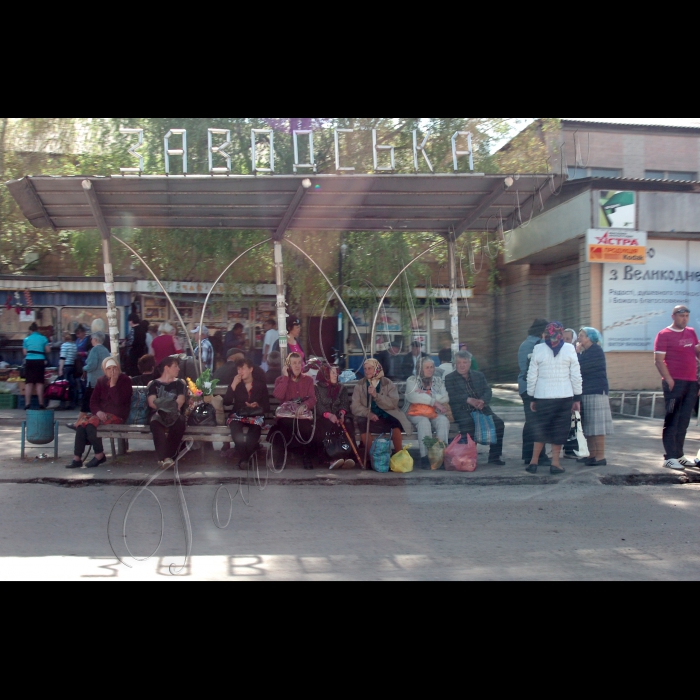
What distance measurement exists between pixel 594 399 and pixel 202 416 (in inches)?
188

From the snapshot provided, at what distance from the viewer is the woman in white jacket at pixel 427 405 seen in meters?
8.27

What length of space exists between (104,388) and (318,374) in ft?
8.61

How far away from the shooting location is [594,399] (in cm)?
820

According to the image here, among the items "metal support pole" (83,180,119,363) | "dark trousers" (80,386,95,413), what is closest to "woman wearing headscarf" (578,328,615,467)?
"metal support pole" (83,180,119,363)

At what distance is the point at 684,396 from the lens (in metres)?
8.13

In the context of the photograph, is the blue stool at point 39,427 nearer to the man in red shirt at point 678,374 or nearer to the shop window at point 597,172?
the man in red shirt at point 678,374

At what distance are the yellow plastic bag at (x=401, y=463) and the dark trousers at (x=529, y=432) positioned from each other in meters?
1.54

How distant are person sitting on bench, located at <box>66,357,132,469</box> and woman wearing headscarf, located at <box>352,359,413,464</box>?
2.84m

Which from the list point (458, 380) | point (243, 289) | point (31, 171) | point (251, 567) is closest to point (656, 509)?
point (458, 380)

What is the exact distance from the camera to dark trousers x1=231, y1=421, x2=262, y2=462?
788 centimetres

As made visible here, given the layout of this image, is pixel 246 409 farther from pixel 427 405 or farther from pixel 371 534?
pixel 371 534

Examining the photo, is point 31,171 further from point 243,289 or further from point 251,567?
point 251,567

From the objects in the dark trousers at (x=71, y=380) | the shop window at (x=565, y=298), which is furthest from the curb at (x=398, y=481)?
the shop window at (x=565, y=298)

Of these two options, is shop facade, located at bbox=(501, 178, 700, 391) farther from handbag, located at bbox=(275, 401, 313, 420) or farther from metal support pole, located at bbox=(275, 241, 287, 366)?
handbag, located at bbox=(275, 401, 313, 420)
